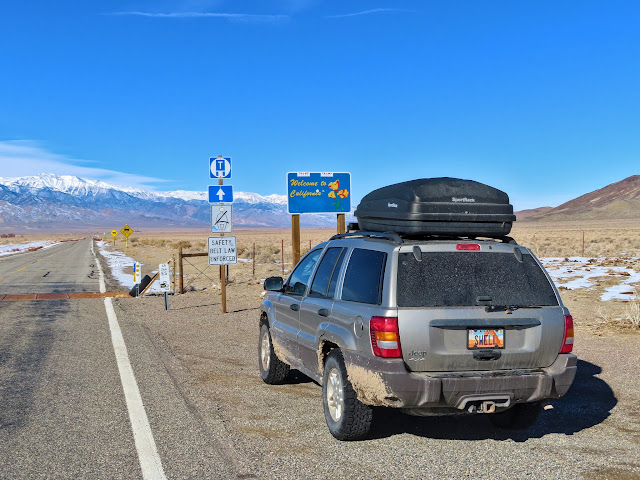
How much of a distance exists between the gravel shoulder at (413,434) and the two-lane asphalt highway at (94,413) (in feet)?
0.83

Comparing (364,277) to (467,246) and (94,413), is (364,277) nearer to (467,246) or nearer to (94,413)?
(467,246)

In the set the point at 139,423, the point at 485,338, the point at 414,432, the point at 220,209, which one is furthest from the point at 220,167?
the point at 485,338

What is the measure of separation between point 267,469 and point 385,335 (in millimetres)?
1294

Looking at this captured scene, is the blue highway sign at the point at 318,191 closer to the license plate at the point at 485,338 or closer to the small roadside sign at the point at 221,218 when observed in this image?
the small roadside sign at the point at 221,218

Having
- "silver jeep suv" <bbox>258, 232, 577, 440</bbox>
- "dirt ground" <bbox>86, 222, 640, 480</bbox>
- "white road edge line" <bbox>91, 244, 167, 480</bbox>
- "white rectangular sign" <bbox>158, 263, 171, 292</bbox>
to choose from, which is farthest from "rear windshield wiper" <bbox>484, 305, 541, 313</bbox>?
"white rectangular sign" <bbox>158, 263, 171, 292</bbox>

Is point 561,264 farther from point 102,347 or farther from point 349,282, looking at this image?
point 349,282

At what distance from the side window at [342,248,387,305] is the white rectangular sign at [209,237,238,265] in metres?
9.32

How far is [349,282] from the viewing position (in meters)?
5.80

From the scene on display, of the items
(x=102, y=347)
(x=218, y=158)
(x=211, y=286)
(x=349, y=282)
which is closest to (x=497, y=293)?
(x=349, y=282)

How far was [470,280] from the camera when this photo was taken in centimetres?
526

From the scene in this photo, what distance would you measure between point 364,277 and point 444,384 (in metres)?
1.12

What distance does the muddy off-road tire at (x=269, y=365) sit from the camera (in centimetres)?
762

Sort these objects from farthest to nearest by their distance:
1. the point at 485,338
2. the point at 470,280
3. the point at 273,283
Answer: the point at 273,283
the point at 470,280
the point at 485,338

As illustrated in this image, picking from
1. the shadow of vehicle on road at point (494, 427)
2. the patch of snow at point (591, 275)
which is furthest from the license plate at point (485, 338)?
the patch of snow at point (591, 275)
